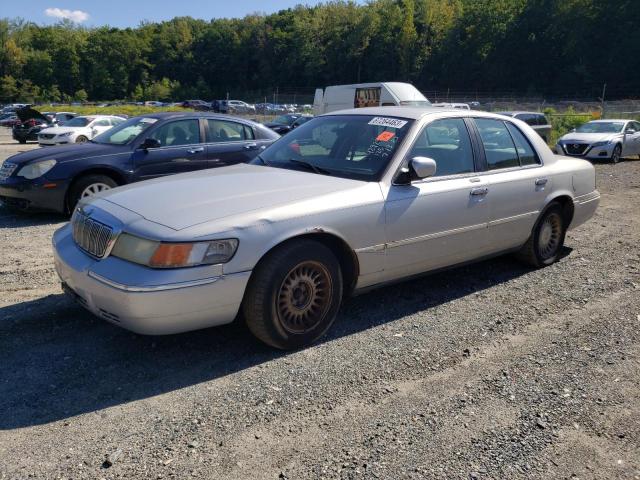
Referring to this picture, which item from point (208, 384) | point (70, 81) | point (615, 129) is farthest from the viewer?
point (70, 81)

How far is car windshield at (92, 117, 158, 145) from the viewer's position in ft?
27.1

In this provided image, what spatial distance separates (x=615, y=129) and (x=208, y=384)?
1842 cm

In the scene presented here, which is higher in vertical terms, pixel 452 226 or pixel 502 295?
pixel 452 226

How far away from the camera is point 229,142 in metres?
8.69

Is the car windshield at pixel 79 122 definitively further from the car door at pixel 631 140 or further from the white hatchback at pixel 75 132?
the car door at pixel 631 140

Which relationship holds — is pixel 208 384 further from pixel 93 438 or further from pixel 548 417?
pixel 548 417

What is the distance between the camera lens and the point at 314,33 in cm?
12000

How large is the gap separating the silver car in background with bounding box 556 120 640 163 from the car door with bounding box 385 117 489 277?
14.2m

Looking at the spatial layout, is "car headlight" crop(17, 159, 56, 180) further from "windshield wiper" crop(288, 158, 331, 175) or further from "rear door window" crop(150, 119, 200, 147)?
"windshield wiper" crop(288, 158, 331, 175)

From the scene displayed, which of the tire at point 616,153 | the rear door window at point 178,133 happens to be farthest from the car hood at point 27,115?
the tire at point 616,153

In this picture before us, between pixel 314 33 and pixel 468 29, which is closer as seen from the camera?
pixel 468 29

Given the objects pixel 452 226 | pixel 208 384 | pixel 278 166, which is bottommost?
pixel 208 384

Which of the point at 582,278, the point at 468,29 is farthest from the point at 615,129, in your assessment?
the point at 468,29

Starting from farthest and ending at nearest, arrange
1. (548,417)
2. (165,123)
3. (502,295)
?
(165,123), (502,295), (548,417)
